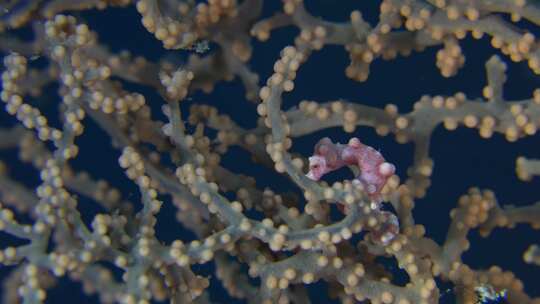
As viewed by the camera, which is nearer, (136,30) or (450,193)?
(136,30)

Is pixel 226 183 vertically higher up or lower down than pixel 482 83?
lower down

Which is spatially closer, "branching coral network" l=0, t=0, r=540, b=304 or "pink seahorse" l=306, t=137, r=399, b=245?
"branching coral network" l=0, t=0, r=540, b=304

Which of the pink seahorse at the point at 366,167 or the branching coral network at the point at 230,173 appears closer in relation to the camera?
the branching coral network at the point at 230,173

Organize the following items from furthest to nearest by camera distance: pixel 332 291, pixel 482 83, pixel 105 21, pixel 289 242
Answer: pixel 482 83
pixel 105 21
pixel 332 291
pixel 289 242

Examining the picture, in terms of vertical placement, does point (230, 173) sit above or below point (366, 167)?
below

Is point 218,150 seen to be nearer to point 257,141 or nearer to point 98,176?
point 257,141

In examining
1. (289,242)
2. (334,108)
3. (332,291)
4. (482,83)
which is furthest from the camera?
(482,83)

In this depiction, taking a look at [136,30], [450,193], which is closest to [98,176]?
[136,30]

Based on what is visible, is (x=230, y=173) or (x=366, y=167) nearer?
(x=366, y=167)
